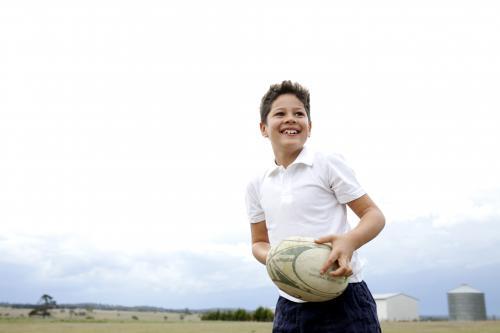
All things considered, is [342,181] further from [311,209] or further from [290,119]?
[290,119]

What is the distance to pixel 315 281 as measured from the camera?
10.9 ft

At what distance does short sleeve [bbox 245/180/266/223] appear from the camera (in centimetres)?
443

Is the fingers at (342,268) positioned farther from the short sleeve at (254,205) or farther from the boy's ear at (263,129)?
the boy's ear at (263,129)

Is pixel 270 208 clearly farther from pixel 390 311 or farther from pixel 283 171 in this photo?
pixel 390 311

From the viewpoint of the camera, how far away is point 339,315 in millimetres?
3578

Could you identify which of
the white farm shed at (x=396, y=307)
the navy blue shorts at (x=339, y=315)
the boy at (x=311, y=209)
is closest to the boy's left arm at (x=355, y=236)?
the boy at (x=311, y=209)

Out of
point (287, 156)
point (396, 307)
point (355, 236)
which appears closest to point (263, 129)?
point (287, 156)

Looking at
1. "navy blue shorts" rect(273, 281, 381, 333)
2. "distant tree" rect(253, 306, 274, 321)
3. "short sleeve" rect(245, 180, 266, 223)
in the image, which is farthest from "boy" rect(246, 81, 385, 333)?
"distant tree" rect(253, 306, 274, 321)

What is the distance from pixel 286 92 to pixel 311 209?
1027 millimetres

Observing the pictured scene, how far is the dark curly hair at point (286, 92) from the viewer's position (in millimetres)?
4086

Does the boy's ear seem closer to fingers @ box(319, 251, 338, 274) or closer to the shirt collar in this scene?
the shirt collar

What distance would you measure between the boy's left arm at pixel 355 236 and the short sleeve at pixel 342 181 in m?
0.06

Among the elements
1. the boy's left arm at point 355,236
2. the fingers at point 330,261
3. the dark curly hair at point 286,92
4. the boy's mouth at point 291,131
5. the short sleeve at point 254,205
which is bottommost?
the fingers at point 330,261

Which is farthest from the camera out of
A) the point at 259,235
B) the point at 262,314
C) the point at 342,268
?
the point at 262,314
